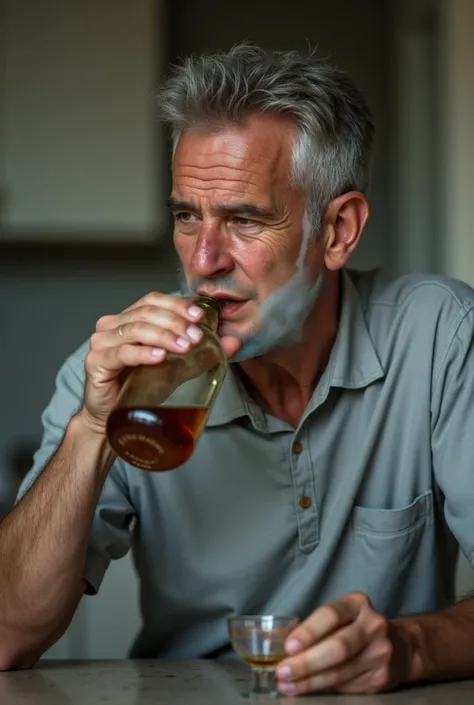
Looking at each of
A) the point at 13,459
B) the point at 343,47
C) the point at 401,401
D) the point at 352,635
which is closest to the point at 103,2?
the point at 343,47

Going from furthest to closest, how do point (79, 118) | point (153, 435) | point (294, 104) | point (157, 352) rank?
1. point (79, 118)
2. point (294, 104)
3. point (157, 352)
4. point (153, 435)

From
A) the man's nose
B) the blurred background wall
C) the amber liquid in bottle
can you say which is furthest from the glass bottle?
the blurred background wall

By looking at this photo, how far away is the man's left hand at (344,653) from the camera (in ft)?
4.10

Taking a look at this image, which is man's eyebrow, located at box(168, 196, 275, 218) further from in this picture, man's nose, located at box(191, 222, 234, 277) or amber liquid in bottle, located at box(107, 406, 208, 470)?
amber liquid in bottle, located at box(107, 406, 208, 470)

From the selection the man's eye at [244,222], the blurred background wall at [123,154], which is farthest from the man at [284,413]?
the blurred background wall at [123,154]

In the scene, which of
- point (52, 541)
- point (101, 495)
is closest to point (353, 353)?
point (101, 495)

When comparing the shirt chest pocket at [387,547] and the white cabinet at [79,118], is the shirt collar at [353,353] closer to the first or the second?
the shirt chest pocket at [387,547]

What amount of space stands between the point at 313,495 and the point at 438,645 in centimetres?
36

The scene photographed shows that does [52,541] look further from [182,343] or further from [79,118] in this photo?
[79,118]

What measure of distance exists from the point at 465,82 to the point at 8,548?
1681 mm

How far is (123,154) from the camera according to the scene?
329 centimetres

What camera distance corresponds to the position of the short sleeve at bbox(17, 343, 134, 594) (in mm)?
1653

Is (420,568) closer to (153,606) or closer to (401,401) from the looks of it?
(401,401)

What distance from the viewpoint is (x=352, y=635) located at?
128 cm
